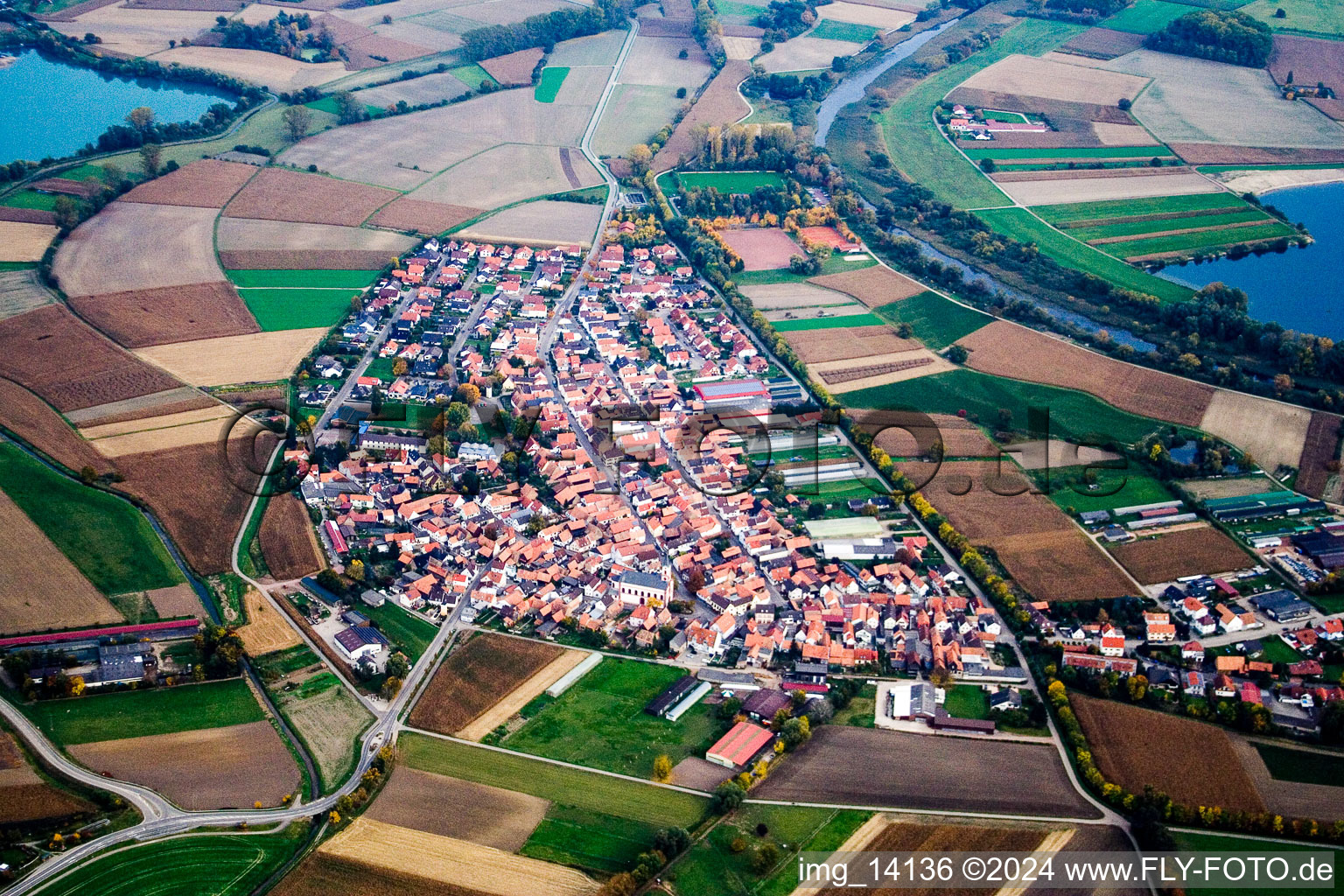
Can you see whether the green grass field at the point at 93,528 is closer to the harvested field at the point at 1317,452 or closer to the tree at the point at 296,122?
the tree at the point at 296,122

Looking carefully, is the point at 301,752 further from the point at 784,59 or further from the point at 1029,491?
the point at 784,59

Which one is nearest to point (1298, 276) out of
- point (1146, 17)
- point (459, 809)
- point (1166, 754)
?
point (1166, 754)

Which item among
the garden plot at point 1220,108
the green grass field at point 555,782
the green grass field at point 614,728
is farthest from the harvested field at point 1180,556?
the garden plot at point 1220,108

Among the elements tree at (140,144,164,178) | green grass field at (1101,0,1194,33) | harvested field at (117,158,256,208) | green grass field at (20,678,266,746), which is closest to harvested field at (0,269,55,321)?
harvested field at (117,158,256,208)

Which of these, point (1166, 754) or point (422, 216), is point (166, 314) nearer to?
point (422, 216)

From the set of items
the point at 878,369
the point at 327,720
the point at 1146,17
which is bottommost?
the point at 327,720

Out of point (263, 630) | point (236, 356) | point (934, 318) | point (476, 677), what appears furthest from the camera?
point (934, 318)
